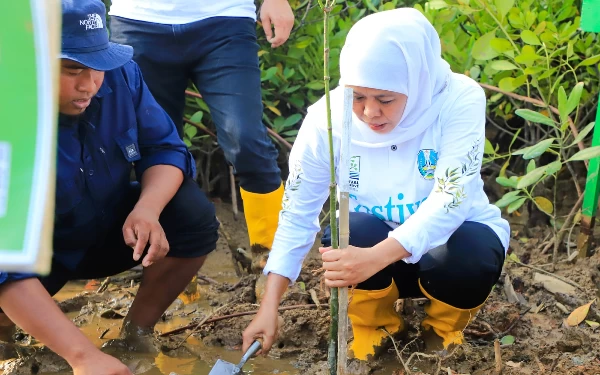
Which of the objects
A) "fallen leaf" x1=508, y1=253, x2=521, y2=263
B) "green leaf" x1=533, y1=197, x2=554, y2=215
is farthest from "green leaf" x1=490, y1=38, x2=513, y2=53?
"fallen leaf" x1=508, y1=253, x2=521, y2=263

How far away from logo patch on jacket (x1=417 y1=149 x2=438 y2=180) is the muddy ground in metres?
0.48

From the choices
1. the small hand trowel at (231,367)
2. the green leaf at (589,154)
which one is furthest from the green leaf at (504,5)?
the small hand trowel at (231,367)

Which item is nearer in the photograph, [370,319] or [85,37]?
[85,37]

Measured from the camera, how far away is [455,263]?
6.93 feet

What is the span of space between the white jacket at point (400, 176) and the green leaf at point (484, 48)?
0.82 metres

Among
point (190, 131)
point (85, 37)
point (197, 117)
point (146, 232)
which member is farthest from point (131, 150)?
point (190, 131)

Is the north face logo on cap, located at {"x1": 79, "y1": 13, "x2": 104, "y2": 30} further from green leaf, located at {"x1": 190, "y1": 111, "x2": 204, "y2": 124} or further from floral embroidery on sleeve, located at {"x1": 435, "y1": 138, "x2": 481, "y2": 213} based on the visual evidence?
green leaf, located at {"x1": 190, "y1": 111, "x2": 204, "y2": 124}

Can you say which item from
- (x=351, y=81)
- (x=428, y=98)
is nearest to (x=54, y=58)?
(x=351, y=81)

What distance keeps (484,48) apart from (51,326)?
1952 mm

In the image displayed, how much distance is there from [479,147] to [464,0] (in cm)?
114

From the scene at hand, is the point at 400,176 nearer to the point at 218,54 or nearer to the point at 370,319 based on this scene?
the point at 370,319

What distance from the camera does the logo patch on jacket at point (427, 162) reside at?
2.14 meters

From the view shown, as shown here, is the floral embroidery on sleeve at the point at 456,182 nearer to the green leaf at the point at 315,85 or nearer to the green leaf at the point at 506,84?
the green leaf at the point at 506,84

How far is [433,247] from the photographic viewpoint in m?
2.05
